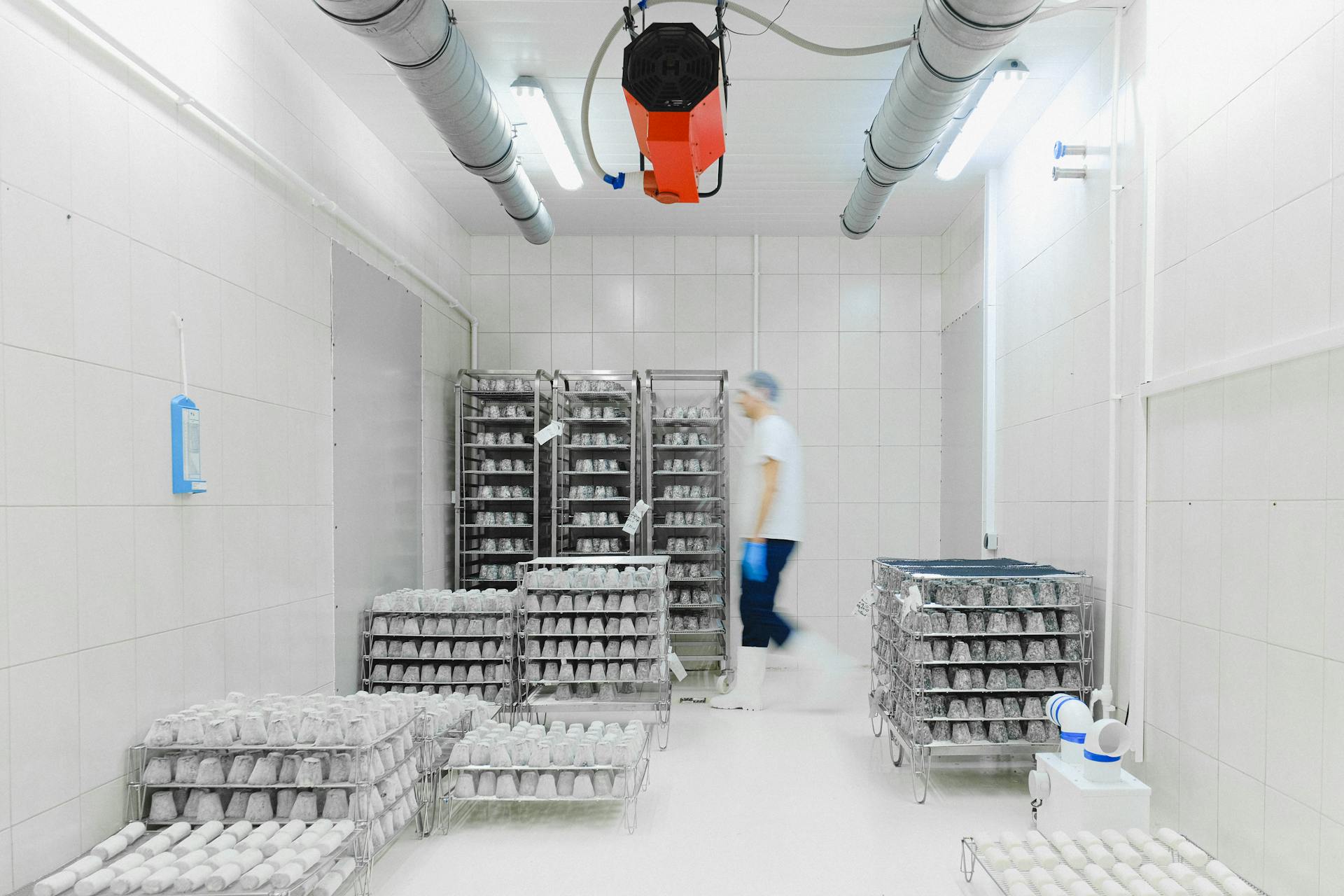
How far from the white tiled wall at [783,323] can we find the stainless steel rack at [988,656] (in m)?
3.20

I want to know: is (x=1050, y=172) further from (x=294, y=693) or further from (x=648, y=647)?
(x=294, y=693)

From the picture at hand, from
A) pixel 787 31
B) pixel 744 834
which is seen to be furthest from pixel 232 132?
pixel 744 834

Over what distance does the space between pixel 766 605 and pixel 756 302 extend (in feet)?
8.92

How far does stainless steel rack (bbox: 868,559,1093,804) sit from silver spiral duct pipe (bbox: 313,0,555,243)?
9.09ft

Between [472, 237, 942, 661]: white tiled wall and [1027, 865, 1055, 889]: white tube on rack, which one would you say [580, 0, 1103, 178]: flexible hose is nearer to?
[1027, 865, 1055, 889]: white tube on rack

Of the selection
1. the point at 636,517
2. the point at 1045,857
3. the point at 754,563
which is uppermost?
the point at 636,517

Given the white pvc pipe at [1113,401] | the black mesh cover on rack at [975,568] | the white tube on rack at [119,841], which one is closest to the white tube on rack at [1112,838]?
the white pvc pipe at [1113,401]

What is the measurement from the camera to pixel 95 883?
2170 millimetres

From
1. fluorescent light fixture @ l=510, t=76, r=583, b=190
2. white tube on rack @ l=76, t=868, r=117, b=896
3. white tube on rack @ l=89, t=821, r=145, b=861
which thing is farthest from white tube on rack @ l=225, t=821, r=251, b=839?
fluorescent light fixture @ l=510, t=76, r=583, b=190

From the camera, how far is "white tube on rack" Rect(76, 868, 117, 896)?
215 cm

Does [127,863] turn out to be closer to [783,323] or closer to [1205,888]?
[1205,888]

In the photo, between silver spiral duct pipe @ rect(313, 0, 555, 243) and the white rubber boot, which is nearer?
silver spiral duct pipe @ rect(313, 0, 555, 243)

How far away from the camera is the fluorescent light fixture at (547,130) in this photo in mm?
4133

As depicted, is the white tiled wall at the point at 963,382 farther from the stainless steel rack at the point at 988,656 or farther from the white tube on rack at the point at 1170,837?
the white tube on rack at the point at 1170,837
